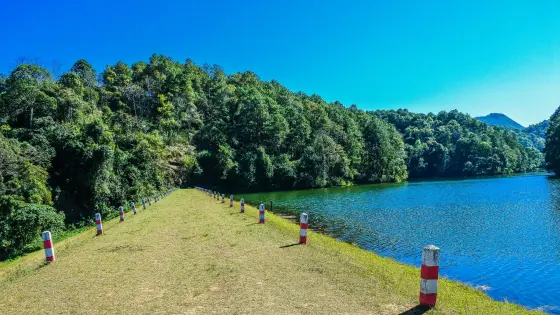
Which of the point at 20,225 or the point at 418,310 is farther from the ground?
the point at 418,310

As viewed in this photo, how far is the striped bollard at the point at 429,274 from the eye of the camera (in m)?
5.93

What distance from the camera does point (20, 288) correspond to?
8.33m

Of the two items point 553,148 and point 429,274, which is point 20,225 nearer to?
point 429,274

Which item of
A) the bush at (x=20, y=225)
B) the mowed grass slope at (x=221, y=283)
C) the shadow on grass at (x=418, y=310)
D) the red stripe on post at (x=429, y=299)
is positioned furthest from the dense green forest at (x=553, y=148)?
the bush at (x=20, y=225)

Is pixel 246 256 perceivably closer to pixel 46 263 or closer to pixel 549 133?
pixel 46 263

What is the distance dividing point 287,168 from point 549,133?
61.7m

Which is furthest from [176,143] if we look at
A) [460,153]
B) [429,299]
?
[460,153]

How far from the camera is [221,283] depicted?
762 cm

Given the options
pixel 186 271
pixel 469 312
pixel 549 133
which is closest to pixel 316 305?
pixel 469 312

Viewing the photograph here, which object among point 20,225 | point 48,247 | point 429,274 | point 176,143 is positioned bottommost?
point 20,225

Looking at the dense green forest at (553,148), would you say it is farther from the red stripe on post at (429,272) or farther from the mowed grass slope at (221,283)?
the red stripe on post at (429,272)

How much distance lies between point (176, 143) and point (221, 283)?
213 feet

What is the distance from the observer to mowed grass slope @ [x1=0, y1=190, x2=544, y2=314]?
20.8ft

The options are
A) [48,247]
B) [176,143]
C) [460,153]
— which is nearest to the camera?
[48,247]
